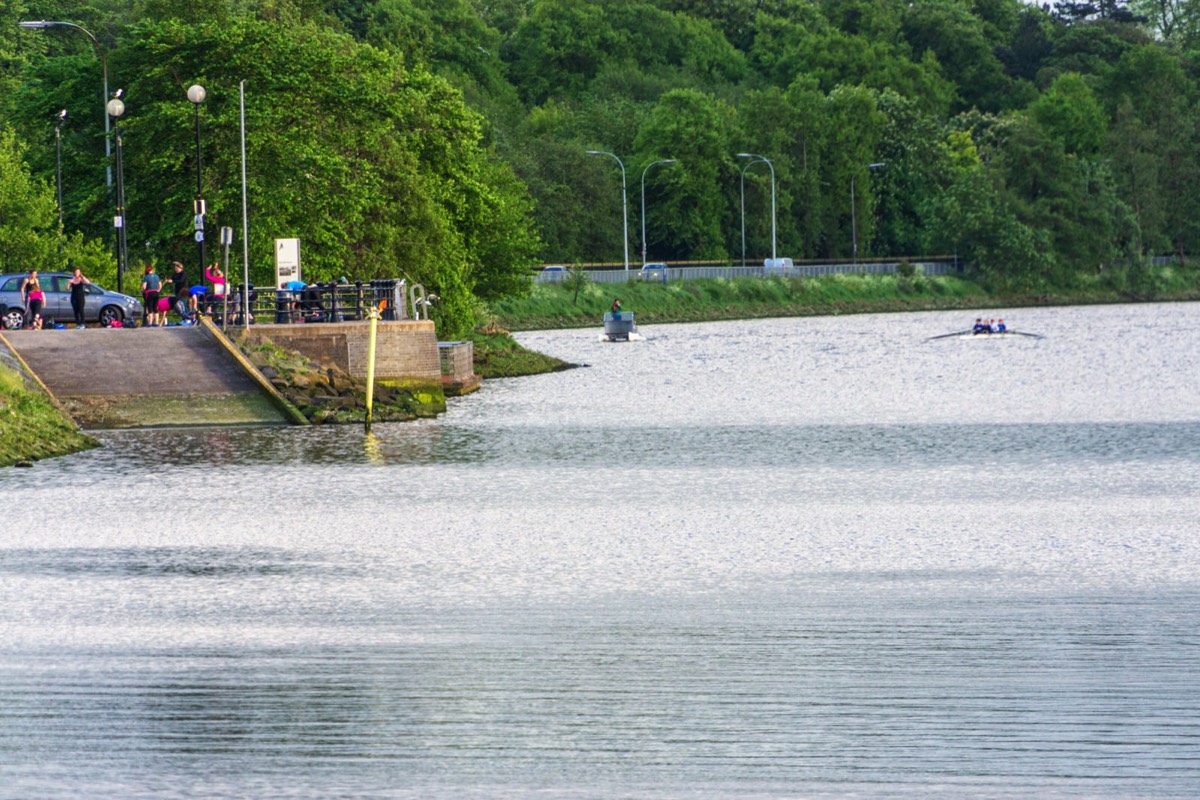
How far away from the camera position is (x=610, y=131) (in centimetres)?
13650

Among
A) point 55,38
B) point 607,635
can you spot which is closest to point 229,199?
point 607,635

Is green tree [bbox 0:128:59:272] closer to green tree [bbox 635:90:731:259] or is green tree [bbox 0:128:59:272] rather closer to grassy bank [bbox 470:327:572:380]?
grassy bank [bbox 470:327:572:380]

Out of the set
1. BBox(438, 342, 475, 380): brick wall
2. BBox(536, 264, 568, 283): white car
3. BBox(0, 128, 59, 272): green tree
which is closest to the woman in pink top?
BBox(0, 128, 59, 272): green tree

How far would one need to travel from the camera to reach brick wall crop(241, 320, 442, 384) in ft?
141

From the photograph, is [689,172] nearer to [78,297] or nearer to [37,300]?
[78,297]

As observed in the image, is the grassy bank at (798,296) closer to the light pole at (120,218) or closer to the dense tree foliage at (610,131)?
the dense tree foliage at (610,131)

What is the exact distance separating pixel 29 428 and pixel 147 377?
568 centimetres

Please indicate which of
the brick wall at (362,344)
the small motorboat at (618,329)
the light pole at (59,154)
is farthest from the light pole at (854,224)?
the brick wall at (362,344)

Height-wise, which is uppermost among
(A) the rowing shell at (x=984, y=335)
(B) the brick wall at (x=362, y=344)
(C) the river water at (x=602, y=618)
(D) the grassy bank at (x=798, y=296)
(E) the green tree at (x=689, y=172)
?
(E) the green tree at (x=689, y=172)

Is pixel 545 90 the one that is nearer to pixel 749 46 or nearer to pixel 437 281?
pixel 749 46

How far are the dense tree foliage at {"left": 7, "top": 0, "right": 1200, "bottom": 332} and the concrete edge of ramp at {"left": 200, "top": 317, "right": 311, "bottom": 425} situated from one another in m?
11.5

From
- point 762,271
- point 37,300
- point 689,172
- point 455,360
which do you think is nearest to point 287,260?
point 37,300

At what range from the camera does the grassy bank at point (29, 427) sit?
32.6 m

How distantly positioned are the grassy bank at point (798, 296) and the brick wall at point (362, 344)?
51.8m
